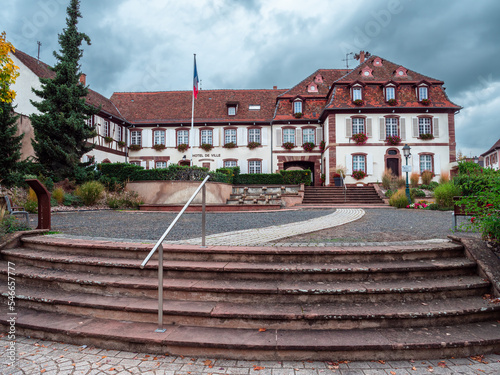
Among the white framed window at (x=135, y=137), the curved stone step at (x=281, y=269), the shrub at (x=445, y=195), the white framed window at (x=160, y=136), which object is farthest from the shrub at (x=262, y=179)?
the curved stone step at (x=281, y=269)

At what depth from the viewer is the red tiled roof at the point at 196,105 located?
92.2ft

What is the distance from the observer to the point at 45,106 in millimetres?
15812

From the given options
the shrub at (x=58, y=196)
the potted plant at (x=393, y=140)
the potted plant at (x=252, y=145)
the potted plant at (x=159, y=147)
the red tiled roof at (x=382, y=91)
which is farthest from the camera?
the potted plant at (x=159, y=147)

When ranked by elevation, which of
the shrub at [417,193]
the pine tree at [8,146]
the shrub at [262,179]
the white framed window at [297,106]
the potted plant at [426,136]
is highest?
the white framed window at [297,106]

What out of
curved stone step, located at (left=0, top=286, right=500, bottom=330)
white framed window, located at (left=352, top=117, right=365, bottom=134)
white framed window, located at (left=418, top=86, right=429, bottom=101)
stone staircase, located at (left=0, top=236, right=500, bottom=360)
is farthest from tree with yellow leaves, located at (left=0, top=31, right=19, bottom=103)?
white framed window, located at (left=418, top=86, right=429, bottom=101)

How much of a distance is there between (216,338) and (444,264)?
2.84 m

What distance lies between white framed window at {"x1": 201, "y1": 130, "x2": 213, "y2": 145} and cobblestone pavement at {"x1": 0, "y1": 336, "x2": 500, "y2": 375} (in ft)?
86.0

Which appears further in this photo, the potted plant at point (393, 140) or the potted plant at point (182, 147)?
the potted plant at point (182, 147)

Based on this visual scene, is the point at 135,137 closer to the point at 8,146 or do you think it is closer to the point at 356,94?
the point at 8,146

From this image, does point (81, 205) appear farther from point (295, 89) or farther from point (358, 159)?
point (295, 89)

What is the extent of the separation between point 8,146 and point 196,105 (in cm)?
1792

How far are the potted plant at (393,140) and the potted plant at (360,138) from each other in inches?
72.4

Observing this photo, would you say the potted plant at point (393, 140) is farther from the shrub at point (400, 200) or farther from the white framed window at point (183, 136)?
the white framed window at point (183, 136)

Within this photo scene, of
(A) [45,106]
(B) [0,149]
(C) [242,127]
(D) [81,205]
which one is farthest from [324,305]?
(C) [242,127]
